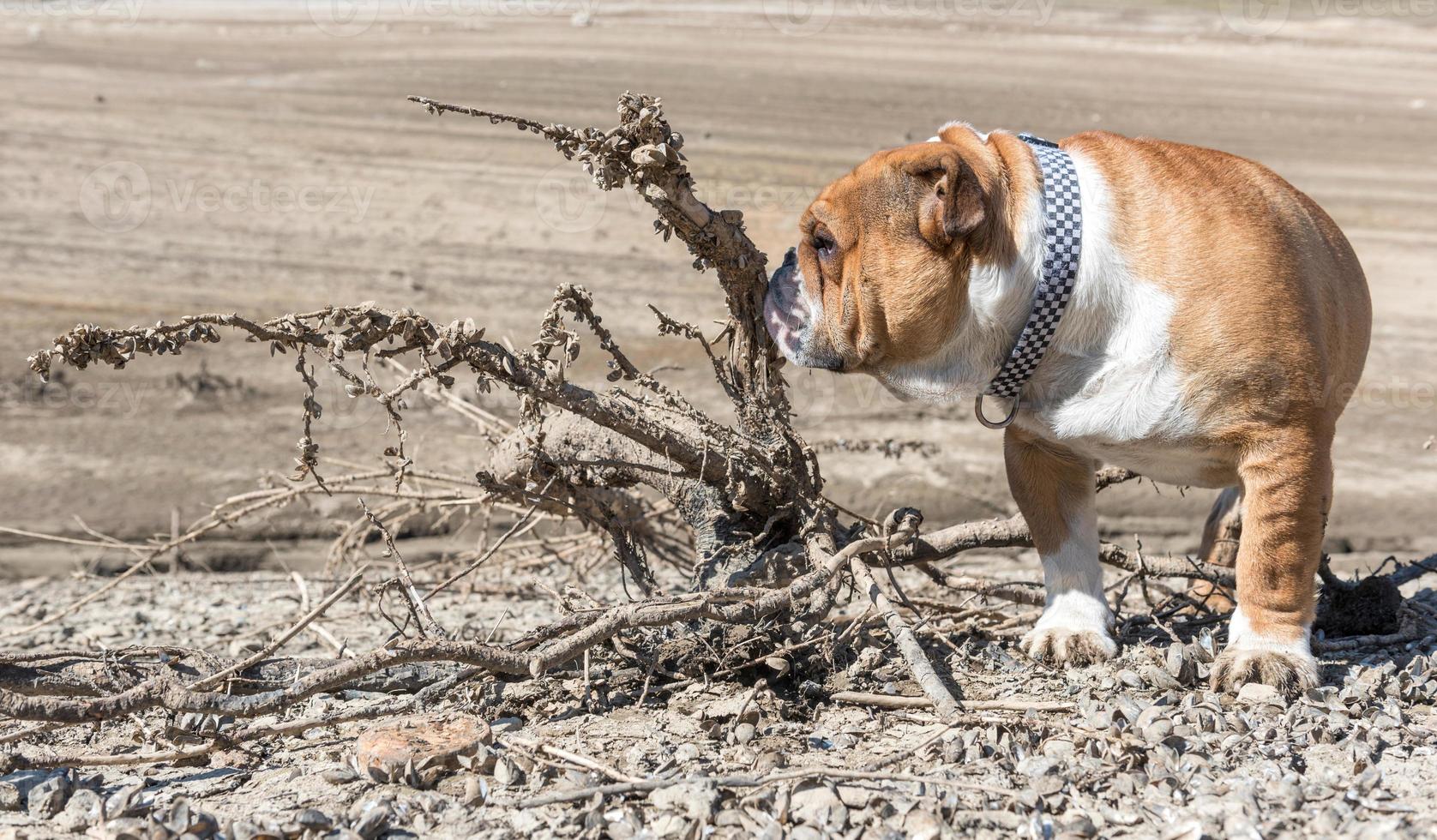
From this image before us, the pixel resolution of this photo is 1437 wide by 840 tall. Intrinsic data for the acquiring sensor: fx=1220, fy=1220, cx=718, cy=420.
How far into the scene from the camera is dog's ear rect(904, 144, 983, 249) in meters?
3.16

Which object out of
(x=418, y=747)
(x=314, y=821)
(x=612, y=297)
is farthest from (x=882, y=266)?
(x=612, y=297)

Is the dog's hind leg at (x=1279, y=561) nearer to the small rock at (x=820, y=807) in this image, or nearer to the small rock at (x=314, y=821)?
the small rock at (x=820, y=807)

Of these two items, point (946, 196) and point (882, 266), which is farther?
point (882, 266)

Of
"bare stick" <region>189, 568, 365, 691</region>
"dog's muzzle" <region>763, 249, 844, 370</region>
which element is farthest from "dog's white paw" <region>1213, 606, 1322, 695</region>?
"bare stick" <region>189, 568, 365, 691</region>

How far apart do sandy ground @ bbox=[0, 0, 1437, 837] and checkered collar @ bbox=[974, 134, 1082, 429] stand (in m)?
0.96

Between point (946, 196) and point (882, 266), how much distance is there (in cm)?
30

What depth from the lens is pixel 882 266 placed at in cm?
338

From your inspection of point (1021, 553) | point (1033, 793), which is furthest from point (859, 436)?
point (1033, 793)

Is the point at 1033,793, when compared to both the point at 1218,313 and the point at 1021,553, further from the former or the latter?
the point at 1021,553

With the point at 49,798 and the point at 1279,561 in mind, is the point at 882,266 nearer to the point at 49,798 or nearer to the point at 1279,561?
the point at 1279,561

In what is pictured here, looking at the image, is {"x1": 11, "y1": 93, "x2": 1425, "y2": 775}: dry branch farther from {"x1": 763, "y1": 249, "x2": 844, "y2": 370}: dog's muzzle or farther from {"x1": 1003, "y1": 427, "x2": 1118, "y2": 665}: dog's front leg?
{"x1": 1003, "y1": 427, "x2": 1118, "y2": 665}: dog's front leg

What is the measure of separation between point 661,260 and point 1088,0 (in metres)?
25.5

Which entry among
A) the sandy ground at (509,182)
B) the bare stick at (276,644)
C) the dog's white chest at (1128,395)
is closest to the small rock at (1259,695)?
the dog's white chest at (1128,395)

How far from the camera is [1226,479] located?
11.6ft
